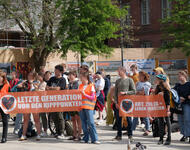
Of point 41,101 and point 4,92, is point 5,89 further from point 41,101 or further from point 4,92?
point 41,101

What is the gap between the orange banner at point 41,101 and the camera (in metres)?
9.15

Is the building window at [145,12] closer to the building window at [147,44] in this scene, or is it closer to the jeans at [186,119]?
the building window at [147,44]

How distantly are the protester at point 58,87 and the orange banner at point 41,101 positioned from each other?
159 mm

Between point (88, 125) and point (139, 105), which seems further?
point (139, 105)

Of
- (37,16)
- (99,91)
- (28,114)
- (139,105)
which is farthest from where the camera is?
(37,16)

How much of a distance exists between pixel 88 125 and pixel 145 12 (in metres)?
42.5

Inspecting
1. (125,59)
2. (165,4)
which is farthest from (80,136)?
(165,4)

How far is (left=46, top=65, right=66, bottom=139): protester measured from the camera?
9125mm

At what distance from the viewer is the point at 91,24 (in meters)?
24.5

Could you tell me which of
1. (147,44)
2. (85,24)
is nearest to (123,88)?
(85,24)

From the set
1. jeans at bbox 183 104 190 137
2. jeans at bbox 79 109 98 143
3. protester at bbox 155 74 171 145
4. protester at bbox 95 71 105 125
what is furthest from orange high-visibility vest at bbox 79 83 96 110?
protester at bbox 95 71 105 125

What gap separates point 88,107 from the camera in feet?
28.1

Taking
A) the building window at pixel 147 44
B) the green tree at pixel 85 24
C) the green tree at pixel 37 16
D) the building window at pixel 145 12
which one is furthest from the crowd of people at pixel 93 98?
the building window at pixel 145 12

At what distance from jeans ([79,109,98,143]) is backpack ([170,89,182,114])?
202 cm
